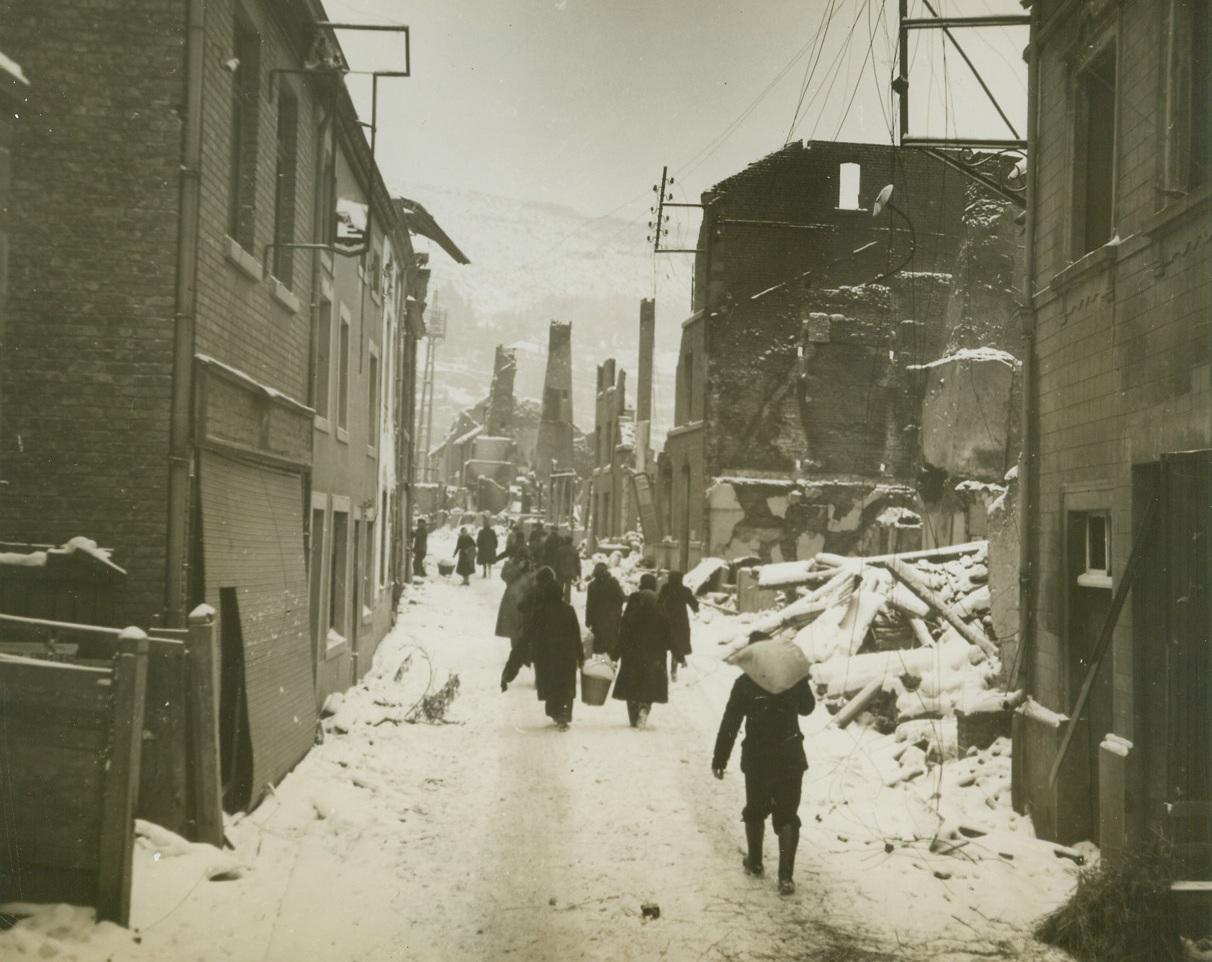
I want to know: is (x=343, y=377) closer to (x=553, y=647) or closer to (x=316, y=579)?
(x=316, y=579)

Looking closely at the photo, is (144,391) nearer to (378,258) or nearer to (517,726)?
(517,726)

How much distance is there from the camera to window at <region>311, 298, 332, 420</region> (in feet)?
45.8

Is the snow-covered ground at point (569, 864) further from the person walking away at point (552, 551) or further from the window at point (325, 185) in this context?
the person walking away at point (552, 551)

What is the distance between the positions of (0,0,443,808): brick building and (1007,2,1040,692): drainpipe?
6.77 metres

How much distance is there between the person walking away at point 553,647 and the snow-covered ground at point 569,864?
44 cm

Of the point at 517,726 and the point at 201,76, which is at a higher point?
the point at 201,76

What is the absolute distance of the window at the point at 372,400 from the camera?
1889cm

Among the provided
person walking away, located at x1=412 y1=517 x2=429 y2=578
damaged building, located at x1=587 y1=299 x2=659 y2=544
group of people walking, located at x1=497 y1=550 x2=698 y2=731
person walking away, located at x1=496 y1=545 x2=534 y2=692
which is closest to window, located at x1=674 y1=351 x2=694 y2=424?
damaged building, located at x1=587 y1=299 x2=659 y2=544

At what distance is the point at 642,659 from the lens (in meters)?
13.6

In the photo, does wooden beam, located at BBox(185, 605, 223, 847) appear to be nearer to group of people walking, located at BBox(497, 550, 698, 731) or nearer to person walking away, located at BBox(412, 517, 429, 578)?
group of people walking, located at BBox(497, 550, 698, 731)

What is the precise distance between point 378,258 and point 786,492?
1600cm

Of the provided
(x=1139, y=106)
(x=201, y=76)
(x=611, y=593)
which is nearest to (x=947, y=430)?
(x=611, y=593)

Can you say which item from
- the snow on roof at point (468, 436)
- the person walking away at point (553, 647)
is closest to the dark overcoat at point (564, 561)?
the person walking away at point (553, 647)

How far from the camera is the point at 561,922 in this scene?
674 centimetres
